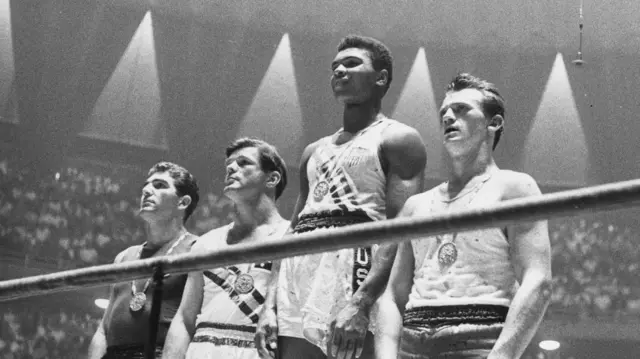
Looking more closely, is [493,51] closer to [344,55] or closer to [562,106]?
[562,106]

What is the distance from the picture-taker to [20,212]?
10078 mm

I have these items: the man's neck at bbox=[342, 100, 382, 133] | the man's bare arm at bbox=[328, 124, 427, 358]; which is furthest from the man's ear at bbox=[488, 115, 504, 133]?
the man's neck at bbox=[342, 100, 382, 133]

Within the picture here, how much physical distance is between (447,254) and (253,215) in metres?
1.51

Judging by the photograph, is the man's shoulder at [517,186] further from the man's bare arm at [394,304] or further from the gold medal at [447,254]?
the man's bare arm at [394,304]

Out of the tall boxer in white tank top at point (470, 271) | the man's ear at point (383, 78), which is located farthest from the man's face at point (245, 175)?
the tall boxer in white tank top at point (470, 271)

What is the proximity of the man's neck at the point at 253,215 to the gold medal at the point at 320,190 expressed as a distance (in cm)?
76

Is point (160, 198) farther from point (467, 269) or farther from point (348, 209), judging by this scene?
point (467, 269)

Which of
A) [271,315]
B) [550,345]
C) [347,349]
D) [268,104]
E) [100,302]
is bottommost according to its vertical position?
[347,349]

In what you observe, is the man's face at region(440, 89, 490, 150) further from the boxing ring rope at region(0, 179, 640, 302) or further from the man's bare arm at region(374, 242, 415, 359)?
the boxing ring rope at region(0, 179, 640, 302)

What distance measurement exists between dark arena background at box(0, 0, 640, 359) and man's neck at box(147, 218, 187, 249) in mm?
5485

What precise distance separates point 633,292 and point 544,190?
4.69ft

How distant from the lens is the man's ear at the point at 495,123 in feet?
11.1

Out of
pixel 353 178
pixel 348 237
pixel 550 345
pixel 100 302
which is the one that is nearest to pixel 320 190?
pixel 353 178

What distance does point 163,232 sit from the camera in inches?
195
